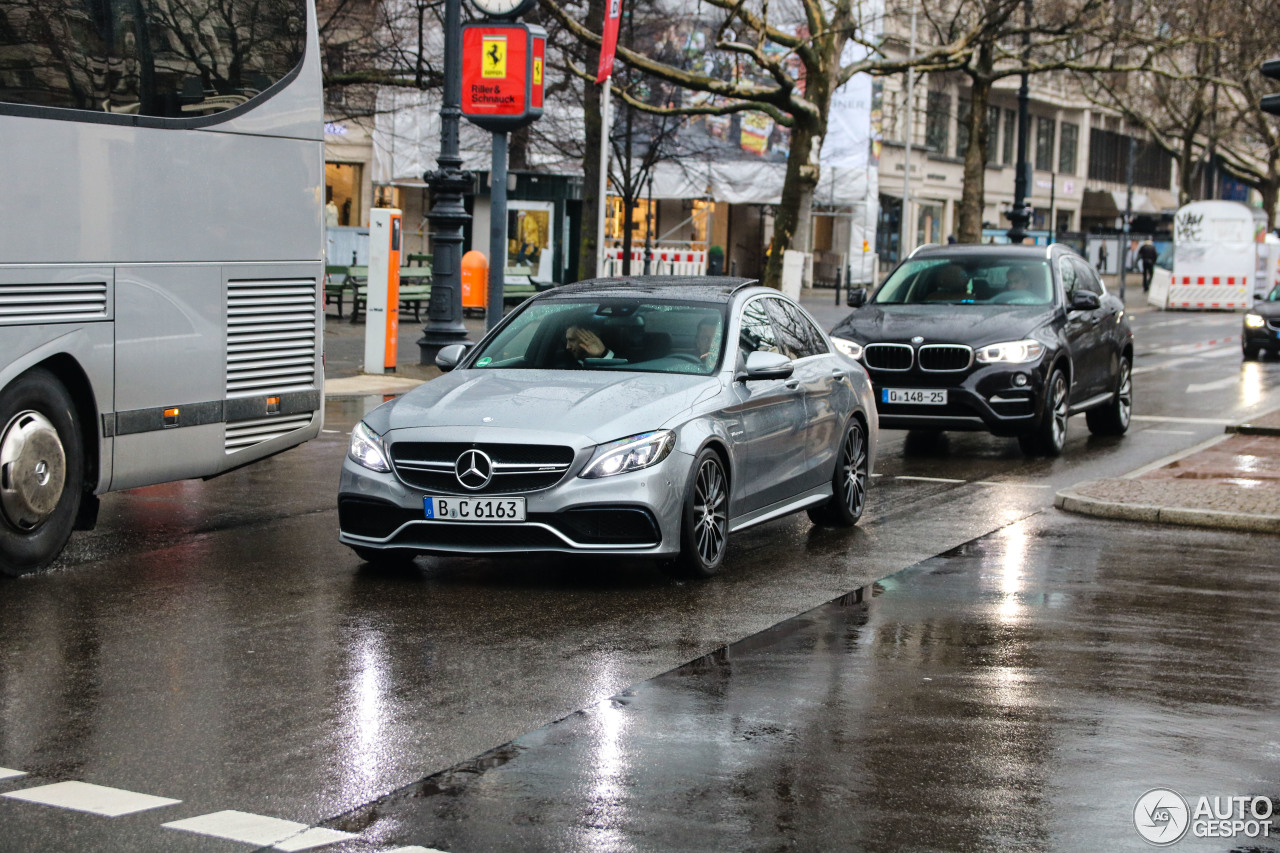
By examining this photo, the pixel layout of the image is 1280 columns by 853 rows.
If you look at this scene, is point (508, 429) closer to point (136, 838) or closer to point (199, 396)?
point (199, 396)

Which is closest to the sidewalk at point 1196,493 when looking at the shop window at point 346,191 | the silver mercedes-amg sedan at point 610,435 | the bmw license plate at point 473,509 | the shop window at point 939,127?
the silver mercedes-amg sedan at point 610,435

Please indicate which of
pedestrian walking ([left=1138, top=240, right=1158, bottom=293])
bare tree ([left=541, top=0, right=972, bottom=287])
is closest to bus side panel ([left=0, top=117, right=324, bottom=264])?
bare tree ([left=541, top=0, right=972, bottom=287])

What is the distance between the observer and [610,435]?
27.5ft

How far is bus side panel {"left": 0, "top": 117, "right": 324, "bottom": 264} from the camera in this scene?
332 inches

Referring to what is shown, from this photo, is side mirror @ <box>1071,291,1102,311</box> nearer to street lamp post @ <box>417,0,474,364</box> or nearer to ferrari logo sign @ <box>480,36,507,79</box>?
ferrari logo sign @ <box>480,36,507,79</box>

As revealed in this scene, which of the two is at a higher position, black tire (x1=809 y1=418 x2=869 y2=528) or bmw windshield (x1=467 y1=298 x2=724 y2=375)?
bmw windshield (x1=467 y1=298 x2=724 y2=375)

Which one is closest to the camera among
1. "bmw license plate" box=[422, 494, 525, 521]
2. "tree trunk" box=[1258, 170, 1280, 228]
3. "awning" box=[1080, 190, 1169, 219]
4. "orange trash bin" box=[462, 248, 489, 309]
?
"bmw license plate" box=[422, 494, 525, 521]

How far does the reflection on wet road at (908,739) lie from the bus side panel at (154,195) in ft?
13.1

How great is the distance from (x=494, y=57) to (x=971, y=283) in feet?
24.8

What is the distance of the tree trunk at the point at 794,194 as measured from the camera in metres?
28.0

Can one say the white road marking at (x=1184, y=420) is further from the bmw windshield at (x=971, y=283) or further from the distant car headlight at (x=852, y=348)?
the distant car headlight at (x=852, y=348)

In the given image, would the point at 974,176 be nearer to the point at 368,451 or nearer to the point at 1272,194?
the point at 1272,194

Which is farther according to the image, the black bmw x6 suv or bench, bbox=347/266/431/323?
bench, bbox=347/266/431/323

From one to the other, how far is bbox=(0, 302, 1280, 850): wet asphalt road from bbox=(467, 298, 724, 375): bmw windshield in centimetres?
112
